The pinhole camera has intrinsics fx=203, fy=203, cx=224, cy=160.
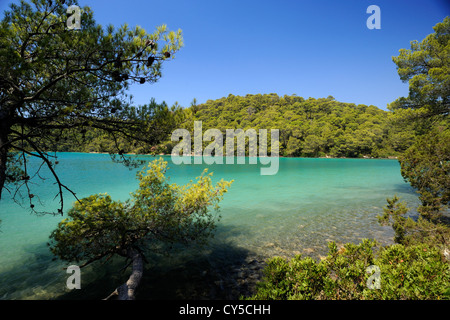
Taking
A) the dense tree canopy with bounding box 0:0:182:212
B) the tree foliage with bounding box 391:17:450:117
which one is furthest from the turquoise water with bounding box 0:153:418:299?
the tree foliage with bounding box 391:17:450:117

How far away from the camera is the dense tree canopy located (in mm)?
3775

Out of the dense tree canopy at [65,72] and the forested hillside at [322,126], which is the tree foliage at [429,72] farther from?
the forested hillside at [322,126]

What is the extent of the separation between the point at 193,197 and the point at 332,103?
148 meters

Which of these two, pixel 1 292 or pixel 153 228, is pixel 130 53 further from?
pixel 1 292

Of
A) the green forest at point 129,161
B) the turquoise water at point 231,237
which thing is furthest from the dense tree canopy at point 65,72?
the turquoise water at point 231,237

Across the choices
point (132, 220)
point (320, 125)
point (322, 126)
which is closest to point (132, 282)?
point (132, 220)

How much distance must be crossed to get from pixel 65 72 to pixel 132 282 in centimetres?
525

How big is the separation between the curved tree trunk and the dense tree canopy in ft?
9.11

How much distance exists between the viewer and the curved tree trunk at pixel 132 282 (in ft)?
15.9

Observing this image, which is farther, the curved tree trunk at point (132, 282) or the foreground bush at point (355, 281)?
the curved tree trunk at point (132, 282)

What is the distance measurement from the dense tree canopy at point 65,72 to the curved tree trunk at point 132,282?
2776 millimetres

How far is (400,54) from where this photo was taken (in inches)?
657
